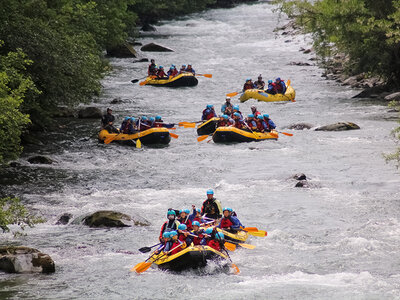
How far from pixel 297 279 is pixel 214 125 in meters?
13.4

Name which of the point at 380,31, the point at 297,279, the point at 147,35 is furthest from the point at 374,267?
the point at 147,35

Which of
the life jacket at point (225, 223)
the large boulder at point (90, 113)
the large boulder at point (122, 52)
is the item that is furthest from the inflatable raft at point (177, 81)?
the life jacket at point (225, 223)

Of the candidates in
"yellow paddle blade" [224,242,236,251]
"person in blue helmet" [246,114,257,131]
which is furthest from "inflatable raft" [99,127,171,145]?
"yellow paddle blade" [224,242,236,251]

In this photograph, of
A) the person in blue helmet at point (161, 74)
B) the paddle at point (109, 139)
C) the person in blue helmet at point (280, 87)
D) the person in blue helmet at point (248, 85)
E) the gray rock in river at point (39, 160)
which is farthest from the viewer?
the person in blue helmet at point (161, 74)

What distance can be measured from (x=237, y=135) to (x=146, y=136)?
3.30 meters

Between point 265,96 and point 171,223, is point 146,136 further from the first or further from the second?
point 171,223

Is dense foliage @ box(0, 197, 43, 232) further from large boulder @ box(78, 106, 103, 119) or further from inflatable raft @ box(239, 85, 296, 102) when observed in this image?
inflatable raft @ box(239, 85, 296, 102)

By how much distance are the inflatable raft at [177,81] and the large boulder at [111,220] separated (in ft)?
63.3

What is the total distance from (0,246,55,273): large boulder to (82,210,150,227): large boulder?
2853 mm

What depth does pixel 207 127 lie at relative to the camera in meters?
27.0

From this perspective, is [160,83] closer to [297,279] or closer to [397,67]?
[397,67]

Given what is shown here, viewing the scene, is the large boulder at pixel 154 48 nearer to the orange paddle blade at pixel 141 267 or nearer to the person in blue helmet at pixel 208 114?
the person in blue helmet at pixel 208 114

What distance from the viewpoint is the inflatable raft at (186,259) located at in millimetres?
14688

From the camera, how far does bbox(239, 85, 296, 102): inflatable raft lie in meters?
32.8
